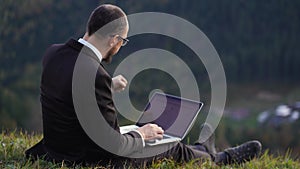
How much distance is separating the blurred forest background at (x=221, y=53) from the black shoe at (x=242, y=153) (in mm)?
22326

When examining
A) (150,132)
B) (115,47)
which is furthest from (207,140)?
(115,47)

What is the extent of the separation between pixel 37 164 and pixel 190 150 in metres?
1.20

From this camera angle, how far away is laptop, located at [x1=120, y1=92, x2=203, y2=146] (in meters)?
3.72

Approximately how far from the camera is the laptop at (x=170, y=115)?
12.2 feet

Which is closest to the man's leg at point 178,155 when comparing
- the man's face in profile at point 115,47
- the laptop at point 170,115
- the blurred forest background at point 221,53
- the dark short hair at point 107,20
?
the laptop at point 170,115

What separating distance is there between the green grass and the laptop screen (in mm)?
261

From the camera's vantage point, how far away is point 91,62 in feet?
10.5

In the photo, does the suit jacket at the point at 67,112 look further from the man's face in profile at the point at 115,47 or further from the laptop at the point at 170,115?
the laptop at the point at 170,115

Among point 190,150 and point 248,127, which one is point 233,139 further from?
point 190,150

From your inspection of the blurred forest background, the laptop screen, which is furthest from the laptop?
the blurred forest background

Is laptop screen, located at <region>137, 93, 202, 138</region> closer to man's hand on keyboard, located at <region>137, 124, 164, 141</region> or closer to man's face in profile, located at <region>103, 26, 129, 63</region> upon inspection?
man's hand on keyboard, located at <region>137, 124, 164, 141</region>

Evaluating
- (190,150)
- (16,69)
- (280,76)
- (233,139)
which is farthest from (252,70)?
(190,150)

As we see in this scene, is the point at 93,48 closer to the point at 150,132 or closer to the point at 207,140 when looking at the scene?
the point at 150,132

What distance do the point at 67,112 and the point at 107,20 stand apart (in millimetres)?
632
